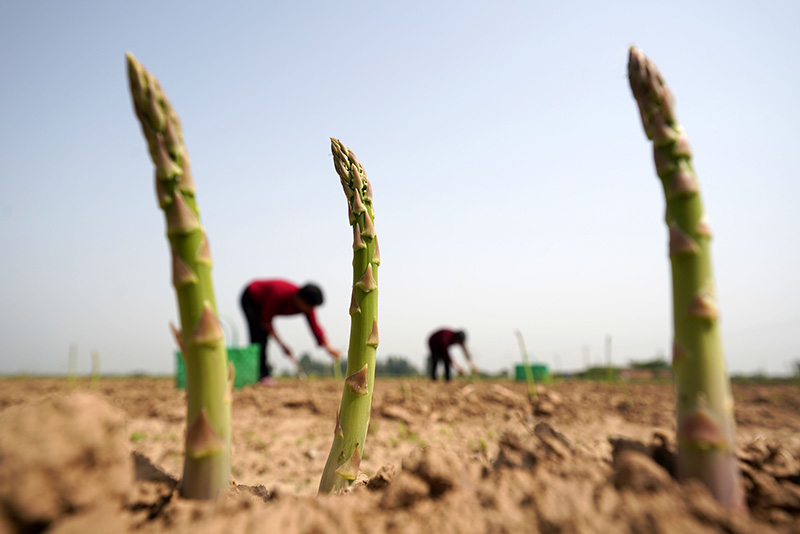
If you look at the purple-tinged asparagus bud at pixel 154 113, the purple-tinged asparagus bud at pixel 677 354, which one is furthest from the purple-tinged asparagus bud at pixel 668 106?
the purple-tinged asparagus bud at pixel 154 113

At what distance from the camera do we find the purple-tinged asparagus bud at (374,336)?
5.81 feet

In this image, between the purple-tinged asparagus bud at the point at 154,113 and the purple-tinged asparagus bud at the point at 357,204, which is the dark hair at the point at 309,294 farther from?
the purple-tinged asparagus bud at the point at 154,113

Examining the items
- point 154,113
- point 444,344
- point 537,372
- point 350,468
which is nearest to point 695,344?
point 350,468

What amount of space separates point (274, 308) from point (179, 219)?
27.0 feet

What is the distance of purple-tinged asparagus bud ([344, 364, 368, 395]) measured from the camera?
5.69ft

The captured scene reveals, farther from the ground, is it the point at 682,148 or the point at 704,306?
the point at 682,148

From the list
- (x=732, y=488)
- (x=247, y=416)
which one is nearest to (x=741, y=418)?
(x=247, y=416)

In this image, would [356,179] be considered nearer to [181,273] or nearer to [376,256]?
[376,256]

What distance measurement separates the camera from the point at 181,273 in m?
1.22

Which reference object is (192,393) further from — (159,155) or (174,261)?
(159,155)

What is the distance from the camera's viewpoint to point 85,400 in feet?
3.76

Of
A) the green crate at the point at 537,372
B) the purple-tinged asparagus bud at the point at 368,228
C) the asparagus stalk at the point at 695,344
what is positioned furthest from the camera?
the green crate at the point at 537,372

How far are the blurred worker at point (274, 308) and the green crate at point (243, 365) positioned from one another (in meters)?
0.18

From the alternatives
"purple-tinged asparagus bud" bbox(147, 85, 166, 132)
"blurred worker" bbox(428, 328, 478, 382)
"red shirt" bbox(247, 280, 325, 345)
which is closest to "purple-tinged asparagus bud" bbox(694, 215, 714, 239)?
"purple-tinged asparagus bud" bbox(147, 85, 166, 132)
